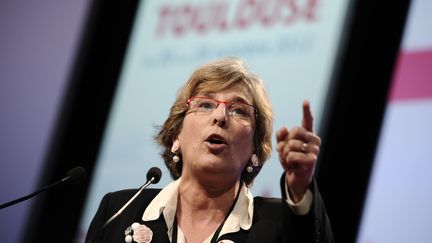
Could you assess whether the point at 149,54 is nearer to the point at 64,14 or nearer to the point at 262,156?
the point at 64,14

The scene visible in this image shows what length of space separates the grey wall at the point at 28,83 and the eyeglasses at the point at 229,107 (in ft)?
8.94

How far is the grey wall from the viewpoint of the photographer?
480 cm

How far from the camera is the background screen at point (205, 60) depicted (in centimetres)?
371

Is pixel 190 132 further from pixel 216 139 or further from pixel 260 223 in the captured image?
pixel 260 223

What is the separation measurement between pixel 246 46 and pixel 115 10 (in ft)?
4.76

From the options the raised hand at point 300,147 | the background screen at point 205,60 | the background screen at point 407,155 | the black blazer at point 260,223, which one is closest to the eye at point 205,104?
the black blazer at point 260,223

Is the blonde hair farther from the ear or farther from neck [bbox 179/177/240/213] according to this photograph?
neck [bbox 179/177/240/213]

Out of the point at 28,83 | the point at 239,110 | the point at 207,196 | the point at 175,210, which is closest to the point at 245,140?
the point at 239,110

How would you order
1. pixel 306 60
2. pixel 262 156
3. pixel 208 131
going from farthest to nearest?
pixel 306 60
pixel 262 156
pixel 208 131

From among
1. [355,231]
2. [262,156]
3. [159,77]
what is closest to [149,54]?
[159,77]

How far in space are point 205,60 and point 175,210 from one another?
75.8 inches

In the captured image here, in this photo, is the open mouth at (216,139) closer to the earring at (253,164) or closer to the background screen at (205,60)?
the earring at (253,164)

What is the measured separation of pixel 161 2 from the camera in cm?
464

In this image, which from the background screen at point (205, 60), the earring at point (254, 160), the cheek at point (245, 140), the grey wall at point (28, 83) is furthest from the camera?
the grey wall at point (28, 83)
